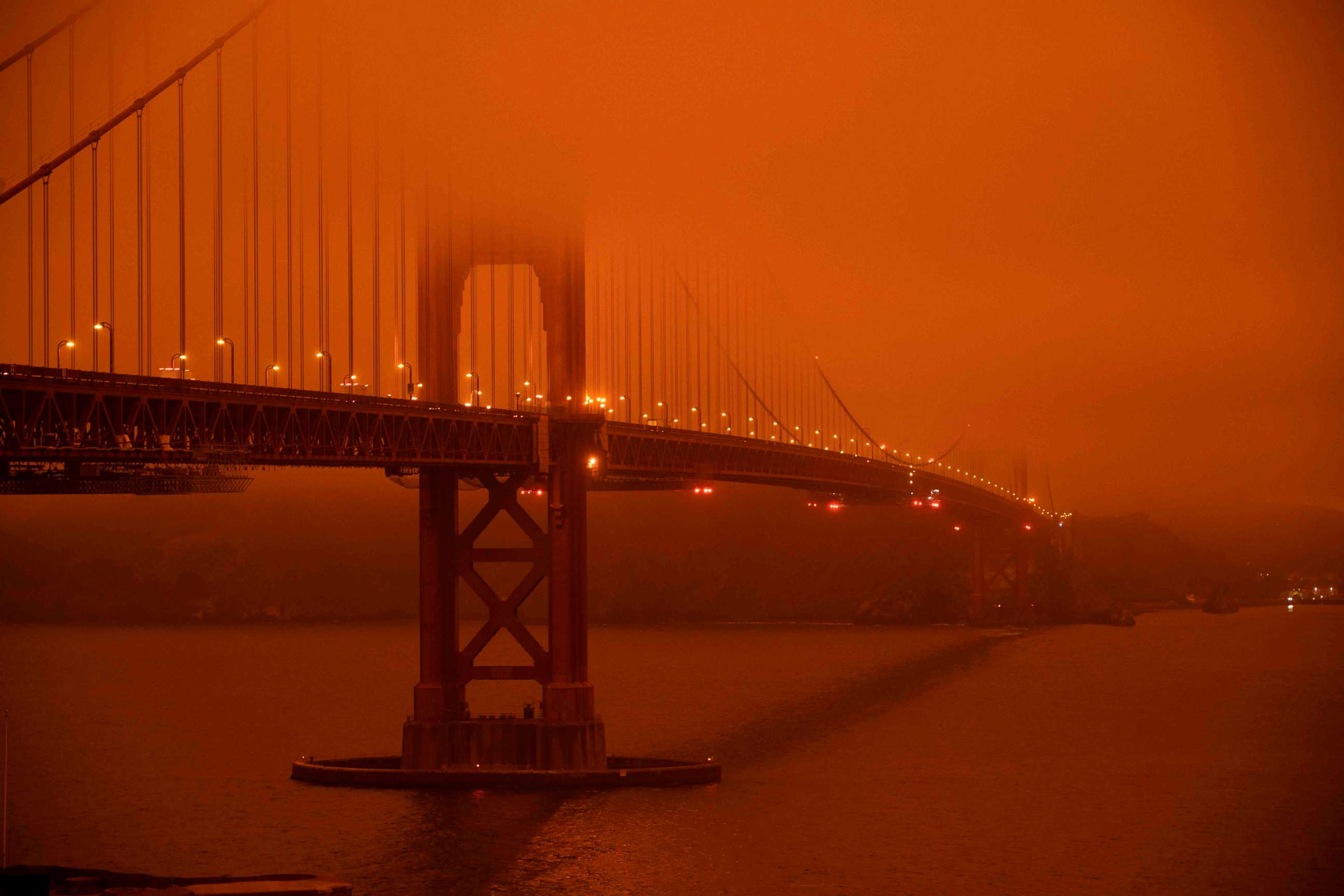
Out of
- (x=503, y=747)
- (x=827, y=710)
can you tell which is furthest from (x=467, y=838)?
(x=827, y=710)

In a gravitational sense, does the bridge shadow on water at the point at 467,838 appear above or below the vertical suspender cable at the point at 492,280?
below

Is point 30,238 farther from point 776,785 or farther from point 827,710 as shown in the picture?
point 827,710

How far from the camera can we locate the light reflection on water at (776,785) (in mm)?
31172

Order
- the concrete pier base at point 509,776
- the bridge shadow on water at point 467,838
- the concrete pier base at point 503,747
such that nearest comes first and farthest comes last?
the bridge shadow on water at point 467,838 → the concrete pier base at point 509,776 → the concrete pier base at point 503,747

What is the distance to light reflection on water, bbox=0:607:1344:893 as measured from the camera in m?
31.2

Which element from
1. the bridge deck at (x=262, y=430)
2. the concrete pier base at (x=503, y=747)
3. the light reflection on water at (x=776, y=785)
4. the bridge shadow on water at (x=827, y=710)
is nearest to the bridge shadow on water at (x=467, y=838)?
the light reflection on water at (x=776, y=785)

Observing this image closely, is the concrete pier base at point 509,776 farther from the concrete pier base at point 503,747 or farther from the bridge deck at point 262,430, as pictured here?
the bridge deck at point 262,430

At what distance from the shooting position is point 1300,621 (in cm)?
13075

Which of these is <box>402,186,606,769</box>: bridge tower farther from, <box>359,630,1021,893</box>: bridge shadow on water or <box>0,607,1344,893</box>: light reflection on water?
<box>0,607,1344,893</box>: light reflection on water

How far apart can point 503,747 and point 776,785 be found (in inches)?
286

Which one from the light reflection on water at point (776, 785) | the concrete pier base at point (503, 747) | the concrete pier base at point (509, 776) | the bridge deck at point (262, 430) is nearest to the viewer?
the bridge deck at point (262, 430)

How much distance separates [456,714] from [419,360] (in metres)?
7.27

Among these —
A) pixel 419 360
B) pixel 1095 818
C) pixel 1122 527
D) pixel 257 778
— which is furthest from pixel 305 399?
pixel 1122 527

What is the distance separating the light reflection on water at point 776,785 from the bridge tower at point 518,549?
145 centimetres
